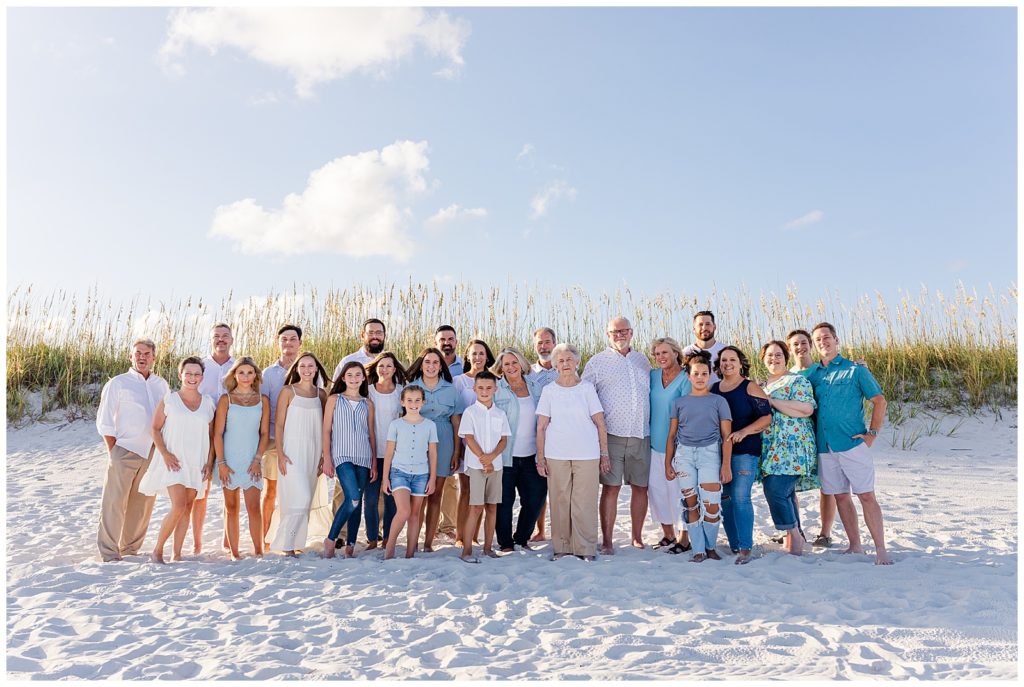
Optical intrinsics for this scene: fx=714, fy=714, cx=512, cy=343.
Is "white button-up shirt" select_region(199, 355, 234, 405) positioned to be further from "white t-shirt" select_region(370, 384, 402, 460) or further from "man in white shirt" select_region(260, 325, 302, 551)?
"white t-shirt" select_region(370, 384, 402, 460)

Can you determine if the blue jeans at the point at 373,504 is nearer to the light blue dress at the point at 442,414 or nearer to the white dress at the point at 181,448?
the light blue dress at the point at 442,414

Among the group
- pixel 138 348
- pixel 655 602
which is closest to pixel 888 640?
pixel 655 602

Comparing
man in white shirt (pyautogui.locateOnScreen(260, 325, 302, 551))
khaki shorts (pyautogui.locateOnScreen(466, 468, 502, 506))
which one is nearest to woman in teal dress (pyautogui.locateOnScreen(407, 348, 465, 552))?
khaki shorts (pyautogui.locateOnScreen(466, 468, 502, 506))

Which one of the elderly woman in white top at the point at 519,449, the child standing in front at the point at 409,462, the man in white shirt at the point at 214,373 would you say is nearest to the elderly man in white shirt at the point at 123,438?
the man in white shirt at the point at 214,373

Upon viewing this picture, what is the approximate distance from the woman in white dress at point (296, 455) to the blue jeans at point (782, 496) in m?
3.23

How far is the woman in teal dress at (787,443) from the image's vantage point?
16.0 ft

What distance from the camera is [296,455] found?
5211 millimetres

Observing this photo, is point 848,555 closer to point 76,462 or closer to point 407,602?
point 407,602

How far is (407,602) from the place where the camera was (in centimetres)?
410

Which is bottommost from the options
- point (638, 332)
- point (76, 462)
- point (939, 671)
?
point (939, 671)

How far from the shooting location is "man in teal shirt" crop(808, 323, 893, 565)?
4773 millimetres

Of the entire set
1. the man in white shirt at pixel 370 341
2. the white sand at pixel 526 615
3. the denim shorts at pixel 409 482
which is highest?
the man in white shirt at pixel 370 341

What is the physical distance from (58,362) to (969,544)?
1202 centimetres

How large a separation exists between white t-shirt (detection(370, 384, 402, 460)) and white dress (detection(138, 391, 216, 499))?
1208mm
